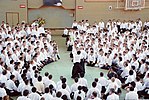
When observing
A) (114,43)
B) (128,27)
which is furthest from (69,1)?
(114,43)

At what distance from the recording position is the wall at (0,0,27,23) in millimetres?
21859

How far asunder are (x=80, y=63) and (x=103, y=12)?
422 inches

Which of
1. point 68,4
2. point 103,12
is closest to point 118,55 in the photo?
point 103,12

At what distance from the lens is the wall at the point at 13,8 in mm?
21859

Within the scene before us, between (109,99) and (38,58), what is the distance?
5.86 m

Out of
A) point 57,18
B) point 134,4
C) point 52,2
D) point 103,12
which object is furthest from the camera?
point 57,18

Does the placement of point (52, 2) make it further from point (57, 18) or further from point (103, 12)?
point (103, 12)

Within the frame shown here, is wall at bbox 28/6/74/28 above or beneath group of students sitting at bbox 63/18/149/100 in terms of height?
above

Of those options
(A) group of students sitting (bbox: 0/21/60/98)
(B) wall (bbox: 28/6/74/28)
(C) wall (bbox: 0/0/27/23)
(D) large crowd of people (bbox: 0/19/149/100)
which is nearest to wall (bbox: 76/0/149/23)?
(B) wall (bbox: 28/6/74/28)

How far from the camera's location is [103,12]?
869 inches

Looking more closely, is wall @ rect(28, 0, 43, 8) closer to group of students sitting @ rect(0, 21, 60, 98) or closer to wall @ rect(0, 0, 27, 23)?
wall @ rect(0, 0, 27, 23)

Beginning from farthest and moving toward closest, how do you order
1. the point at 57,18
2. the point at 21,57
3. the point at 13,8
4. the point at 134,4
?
the point at 57,18 → the point at 13,8 → the point at 134,4 → the point at 21,57

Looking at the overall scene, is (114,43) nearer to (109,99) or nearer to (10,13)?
(109,99)

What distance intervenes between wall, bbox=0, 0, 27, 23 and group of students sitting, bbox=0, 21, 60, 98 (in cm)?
482
